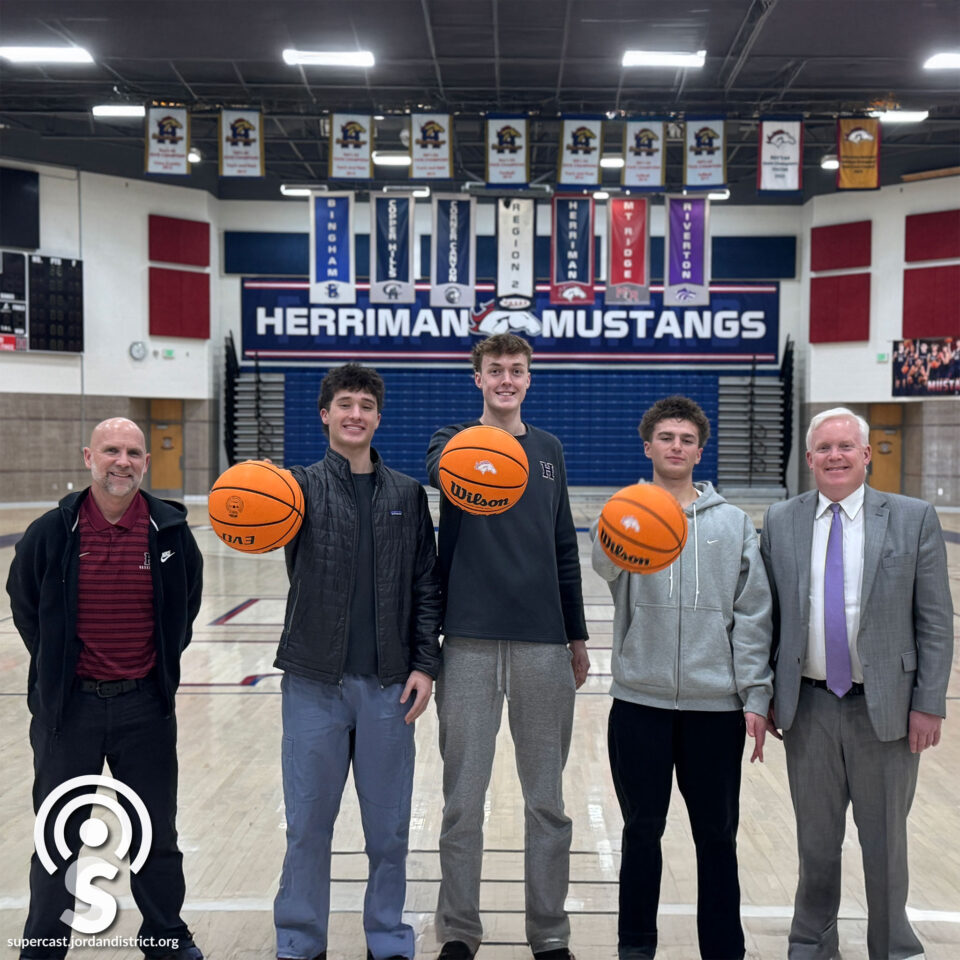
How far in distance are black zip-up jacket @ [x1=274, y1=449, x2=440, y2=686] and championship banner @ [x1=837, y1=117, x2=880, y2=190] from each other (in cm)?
1284

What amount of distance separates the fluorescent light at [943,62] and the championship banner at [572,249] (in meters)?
5.19

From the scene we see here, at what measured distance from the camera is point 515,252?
14.8 meters

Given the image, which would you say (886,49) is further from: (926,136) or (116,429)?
(116,429)

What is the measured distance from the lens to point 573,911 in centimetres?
299

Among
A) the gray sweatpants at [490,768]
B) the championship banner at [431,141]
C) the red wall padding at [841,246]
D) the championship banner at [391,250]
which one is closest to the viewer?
the gray sweatpants at [490,768]

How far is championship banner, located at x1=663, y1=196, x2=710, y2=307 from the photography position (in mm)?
14812

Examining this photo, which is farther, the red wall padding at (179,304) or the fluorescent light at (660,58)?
the red wall padding at (179,304)

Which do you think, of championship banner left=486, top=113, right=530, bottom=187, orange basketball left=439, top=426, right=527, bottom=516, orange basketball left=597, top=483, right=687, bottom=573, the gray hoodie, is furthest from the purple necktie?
championship banner left=486, top=113, right=530, bottom=187

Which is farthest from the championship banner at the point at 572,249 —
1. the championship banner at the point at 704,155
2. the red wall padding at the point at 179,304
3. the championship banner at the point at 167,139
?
the red wall padding at the point at 179,304

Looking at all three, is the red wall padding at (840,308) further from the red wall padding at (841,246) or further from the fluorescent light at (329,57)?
the fluorescent light at (329,57)

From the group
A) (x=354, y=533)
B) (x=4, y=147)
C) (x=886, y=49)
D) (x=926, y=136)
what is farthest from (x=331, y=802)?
A: (x=926, y=136)

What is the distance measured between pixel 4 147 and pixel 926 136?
17406 mm

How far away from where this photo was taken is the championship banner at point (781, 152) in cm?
1334

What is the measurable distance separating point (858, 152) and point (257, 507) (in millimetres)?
13542
